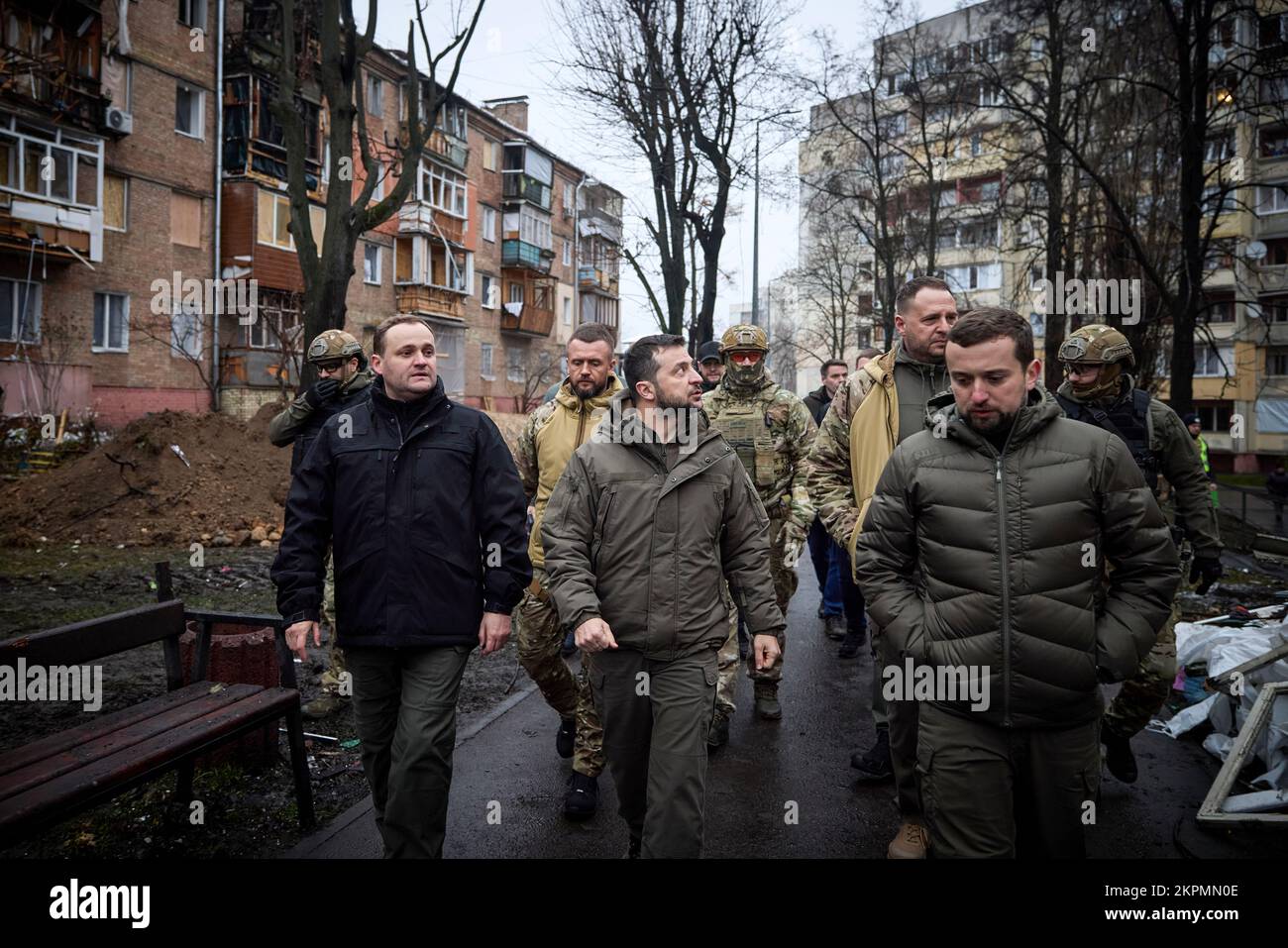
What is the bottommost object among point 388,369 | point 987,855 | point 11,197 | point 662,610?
point 987,855

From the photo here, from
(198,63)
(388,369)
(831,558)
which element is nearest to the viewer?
(388,369)

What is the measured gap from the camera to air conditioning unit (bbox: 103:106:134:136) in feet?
73.9

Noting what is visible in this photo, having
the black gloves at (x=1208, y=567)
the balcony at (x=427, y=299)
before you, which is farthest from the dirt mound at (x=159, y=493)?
the balcony at (x=427, y=299)

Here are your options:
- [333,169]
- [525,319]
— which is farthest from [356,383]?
[525,319]

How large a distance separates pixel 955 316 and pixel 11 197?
23.6m

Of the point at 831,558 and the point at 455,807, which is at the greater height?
the point at 831,558

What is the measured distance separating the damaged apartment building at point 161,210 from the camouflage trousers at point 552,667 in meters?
11.0

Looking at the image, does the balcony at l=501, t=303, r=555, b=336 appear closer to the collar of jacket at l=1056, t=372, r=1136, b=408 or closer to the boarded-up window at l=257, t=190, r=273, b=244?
the boarded-up window at l=257, t=190, r=273, b=244

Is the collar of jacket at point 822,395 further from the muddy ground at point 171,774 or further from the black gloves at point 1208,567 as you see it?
the black gloves at point 1208,567

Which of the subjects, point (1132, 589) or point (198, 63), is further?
point (198, 63)

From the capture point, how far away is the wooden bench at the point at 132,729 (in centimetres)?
286

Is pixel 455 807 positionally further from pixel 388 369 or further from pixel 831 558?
pixel 831 558
